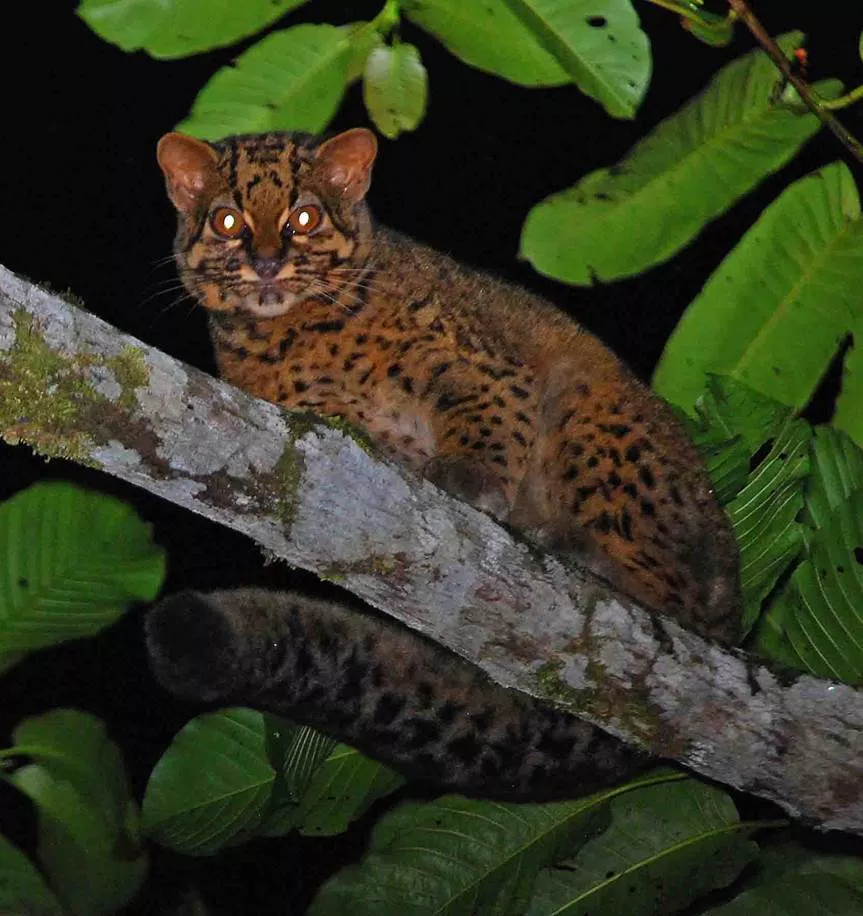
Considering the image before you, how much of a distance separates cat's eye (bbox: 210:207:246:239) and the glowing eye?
10 cm

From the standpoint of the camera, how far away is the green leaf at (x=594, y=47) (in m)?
2.08

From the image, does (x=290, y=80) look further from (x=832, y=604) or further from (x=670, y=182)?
(x=832, y=604)

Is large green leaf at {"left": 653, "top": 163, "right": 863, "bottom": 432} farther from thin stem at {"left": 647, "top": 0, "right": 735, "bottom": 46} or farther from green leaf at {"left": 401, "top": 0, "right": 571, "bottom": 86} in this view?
green leaf at {"left": 401, "top": 0, "right": 571, "bottom": 86}

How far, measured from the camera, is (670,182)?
2602 mm

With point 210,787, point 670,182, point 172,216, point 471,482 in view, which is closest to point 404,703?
point 471,482

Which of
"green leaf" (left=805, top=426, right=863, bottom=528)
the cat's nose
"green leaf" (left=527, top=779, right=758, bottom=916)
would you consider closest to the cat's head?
the cat's nose

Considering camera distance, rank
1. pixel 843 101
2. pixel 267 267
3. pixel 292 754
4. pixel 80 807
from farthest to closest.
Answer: pixel 292 754
pixel 267 267
pixel 80 807
pixel 843 101

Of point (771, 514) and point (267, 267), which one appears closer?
point (267, 267)

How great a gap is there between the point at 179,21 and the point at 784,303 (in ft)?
4.66

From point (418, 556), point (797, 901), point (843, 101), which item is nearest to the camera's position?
point (418, 556)

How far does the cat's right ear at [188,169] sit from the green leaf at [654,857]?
1559mm

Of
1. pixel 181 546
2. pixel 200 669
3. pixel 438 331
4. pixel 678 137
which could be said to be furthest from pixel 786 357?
pixel 181 546

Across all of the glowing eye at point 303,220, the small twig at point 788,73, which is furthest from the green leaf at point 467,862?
the small twig at point 788,73

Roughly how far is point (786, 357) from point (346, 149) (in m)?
1.04
